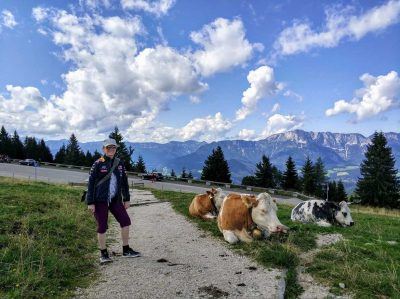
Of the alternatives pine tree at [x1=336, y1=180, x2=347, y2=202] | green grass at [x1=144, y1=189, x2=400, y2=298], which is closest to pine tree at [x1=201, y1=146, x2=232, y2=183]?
pine tree at [x1=336, y1=180, x2=347, y2=202]

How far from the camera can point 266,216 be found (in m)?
9.14

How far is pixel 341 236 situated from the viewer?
9.98 m

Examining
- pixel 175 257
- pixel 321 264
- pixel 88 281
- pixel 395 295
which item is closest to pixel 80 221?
pixel 175 257

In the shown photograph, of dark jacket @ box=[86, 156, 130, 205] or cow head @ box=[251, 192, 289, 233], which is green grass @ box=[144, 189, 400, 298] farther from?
dark jacket @ box=[86, 156, 130, 205]

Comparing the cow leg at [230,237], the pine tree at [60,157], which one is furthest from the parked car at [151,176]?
the cow leg at [230,237]

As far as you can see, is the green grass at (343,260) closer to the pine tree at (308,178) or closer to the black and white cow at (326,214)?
the black and white cow at (326,214)

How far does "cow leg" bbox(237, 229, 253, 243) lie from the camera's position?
885cm

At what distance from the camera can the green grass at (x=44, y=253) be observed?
17.7 ft

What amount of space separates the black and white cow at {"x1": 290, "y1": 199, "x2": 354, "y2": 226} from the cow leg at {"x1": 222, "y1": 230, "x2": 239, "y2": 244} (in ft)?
14.0

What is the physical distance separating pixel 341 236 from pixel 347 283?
423 cm

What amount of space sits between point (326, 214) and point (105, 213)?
8123 mm

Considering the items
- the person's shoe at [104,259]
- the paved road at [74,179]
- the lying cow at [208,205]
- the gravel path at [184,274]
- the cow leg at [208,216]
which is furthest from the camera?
the paved road at [74,179]

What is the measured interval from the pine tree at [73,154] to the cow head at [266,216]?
7122 centimetres

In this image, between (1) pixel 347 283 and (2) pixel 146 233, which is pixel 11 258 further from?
(1) pixel 347 283
